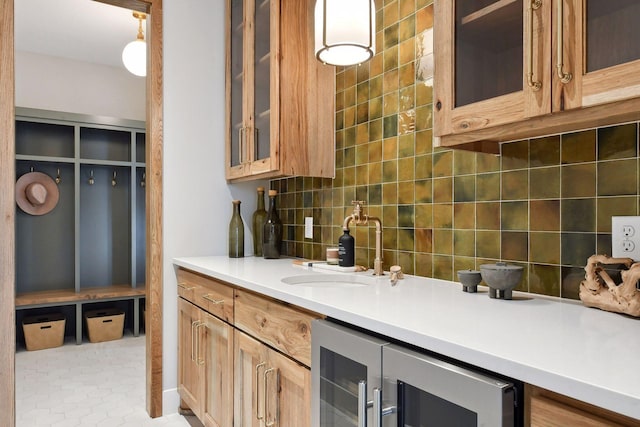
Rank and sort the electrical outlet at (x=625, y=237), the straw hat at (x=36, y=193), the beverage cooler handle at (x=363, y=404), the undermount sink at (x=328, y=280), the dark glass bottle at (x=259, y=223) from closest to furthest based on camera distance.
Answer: the beverage cooler handle at (x=363, y=404) → the electrical outlet at (x=625, y=237) → the undermount sink at (x=328, y=280) → the dark glass bottle at (x=259, y=223) → the straw hat at (x=36, y=193)

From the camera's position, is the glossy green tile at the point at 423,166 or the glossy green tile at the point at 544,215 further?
the glossy green tile at the point at 423,166

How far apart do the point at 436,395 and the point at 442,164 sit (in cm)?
98

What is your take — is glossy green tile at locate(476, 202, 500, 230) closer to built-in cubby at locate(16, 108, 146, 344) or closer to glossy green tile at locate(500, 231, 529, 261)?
glossy green tile at locate(500, 231, 529, 261)

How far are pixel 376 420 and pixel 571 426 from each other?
16.3 inches

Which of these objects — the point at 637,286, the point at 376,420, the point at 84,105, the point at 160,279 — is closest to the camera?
the point at 376,420

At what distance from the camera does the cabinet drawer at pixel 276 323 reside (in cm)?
128

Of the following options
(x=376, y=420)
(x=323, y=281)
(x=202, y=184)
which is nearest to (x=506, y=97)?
(x=376, y=420)

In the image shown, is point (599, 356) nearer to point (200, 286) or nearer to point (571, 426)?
point (571, 426)

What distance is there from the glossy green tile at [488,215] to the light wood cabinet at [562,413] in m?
0.81

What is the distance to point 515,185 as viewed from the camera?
1.39 m

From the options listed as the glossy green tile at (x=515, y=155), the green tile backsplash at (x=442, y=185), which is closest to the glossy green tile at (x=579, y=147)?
the green tile backsplash at (x=442, y=185)

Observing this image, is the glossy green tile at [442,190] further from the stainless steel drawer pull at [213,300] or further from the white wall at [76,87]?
the white wall at [76,87]

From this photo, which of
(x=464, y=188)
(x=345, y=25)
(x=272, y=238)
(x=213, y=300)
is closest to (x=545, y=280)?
(x=464, y=188)

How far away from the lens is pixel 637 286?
107cm
